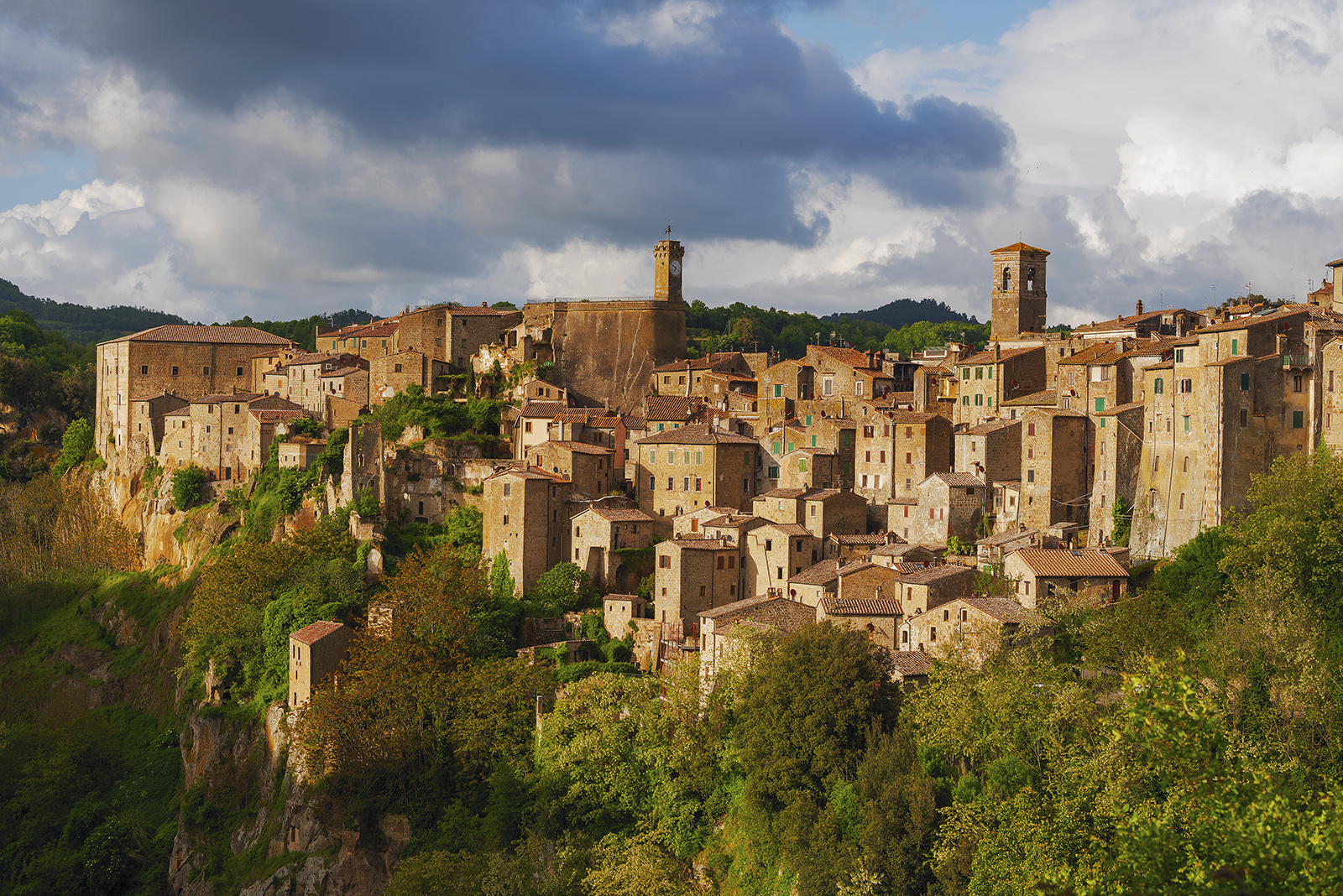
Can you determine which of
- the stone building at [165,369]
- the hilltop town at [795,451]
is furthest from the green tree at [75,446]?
the hilltop town at [795,451]

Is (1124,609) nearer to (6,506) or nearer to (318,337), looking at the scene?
(318,337)

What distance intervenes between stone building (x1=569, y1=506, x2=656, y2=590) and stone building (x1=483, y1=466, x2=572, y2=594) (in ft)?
5.04

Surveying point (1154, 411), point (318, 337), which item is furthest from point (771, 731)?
point (318, 337)

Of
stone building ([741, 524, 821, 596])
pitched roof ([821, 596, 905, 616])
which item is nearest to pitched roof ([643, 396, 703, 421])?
stone building ([741, 524, 821, 596])

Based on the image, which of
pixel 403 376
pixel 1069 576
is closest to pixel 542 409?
pixel 403 376

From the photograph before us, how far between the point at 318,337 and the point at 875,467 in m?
48.5

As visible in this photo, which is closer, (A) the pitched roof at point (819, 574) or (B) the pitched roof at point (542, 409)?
(A) the pitched roof at point (819, 574)

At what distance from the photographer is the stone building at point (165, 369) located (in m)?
87.4

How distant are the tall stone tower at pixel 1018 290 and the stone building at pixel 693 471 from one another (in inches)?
706

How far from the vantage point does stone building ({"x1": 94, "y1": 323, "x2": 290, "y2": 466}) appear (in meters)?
87.4

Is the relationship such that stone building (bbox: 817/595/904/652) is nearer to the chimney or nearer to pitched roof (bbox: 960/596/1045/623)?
pitched roof (bbox: 960/596/1045/623)

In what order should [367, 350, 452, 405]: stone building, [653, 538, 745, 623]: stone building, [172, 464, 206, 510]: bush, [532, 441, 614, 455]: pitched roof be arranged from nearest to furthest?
[653, 538, 745, 623]: stone building → [532, 441, 614, 455]: pitched roof → [367, 350, 452, 405]: stone building → [172, 464, 206, 510]: bush

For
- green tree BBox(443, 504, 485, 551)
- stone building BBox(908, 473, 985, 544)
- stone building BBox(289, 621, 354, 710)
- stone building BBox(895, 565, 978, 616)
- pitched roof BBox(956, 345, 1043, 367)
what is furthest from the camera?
green tree BBox(443, 504, 485, 551)

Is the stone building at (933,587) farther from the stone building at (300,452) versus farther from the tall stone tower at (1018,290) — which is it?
the stone building at (300,452)
